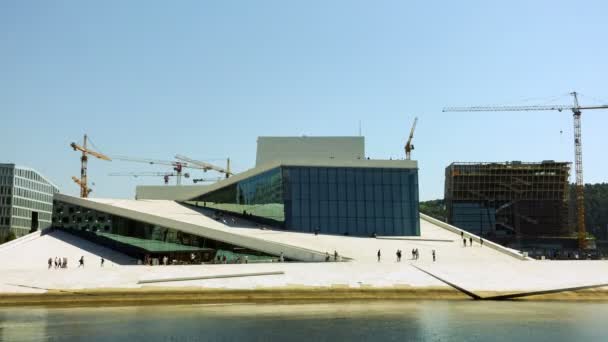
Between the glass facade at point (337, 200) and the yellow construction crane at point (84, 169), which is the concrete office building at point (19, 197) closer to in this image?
the yellow construction crane at point (84, 169)

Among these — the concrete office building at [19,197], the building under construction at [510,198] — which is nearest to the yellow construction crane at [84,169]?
the concrete office building at [19,197]

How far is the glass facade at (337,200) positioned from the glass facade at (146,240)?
333 inches

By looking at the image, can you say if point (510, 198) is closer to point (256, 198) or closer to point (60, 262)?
point (256, 198)

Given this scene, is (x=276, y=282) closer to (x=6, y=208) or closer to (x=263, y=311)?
(x=263, y=311)

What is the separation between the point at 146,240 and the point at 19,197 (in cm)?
8172

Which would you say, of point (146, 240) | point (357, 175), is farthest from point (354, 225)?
point (146, 240)

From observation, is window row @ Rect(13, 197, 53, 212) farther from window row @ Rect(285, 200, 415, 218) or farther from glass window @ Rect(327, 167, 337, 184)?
glass window @ Rect(327, 167, 337, 184)

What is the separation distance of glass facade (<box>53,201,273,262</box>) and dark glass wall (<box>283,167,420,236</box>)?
861 centimetres

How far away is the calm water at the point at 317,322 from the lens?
20.2 m

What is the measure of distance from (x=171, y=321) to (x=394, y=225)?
29.3 m

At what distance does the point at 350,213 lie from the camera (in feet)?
167

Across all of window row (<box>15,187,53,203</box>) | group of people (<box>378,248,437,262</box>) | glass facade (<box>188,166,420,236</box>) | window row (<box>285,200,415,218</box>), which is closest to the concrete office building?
window row (<box>15,187,53,203</box>)

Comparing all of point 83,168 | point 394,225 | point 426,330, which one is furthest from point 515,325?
point 83,168

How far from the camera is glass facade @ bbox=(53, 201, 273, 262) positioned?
42.2m
